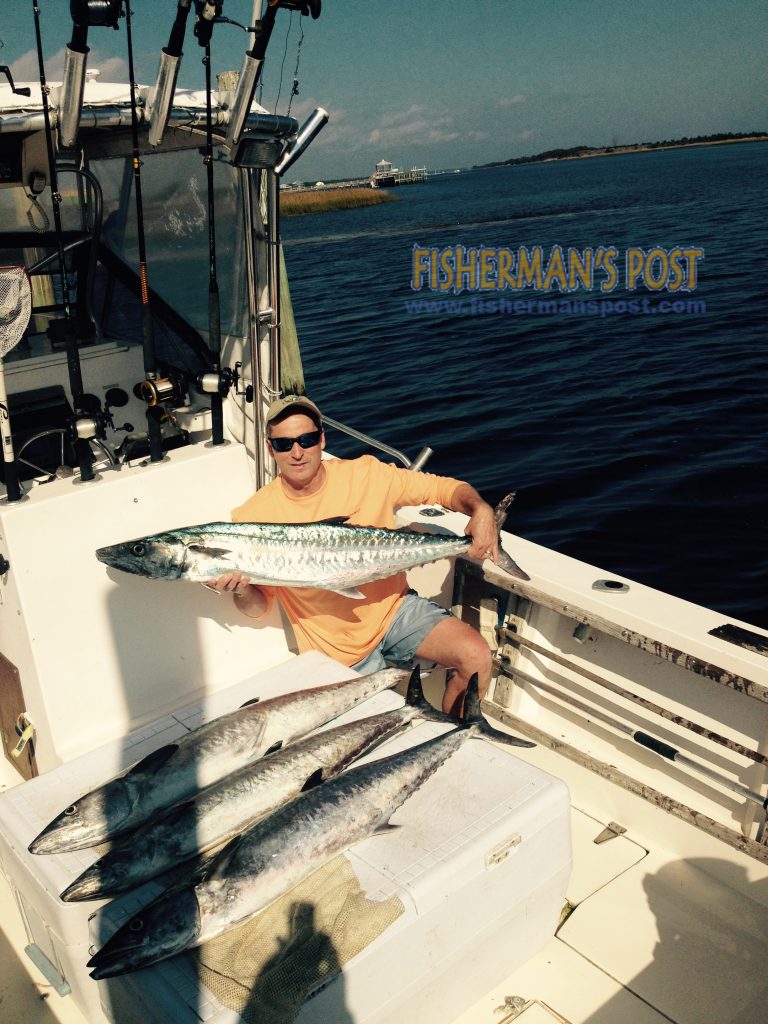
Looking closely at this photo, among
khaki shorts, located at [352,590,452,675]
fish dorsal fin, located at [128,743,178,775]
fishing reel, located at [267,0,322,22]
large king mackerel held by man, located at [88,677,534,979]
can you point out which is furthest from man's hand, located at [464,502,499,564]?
fishing reel, located at [267,0,322,22]

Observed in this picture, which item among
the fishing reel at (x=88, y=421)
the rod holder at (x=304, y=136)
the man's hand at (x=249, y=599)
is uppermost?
the rod holder at (x=304, y=136)

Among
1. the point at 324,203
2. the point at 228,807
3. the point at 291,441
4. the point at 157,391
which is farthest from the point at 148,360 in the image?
the point at 324,203

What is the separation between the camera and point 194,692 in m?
3.71

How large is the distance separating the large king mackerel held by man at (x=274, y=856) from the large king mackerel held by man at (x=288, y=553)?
948 mm

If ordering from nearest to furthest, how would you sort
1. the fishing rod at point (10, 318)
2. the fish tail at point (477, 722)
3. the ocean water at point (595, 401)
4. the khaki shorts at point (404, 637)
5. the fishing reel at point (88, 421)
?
the fish tail at point (477, 722) < the fishing rod at point (10, 318) < the fishing reel at point (88, 421) < the khaki shorts at point (404, 637) < the ocean water at point (595, 401)

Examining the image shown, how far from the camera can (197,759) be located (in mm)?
2680

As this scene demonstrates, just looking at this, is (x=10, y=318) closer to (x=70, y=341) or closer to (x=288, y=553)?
(x=70, y=341)

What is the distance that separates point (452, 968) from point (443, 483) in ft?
6.72

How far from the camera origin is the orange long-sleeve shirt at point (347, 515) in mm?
3629

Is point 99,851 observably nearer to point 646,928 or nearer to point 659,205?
point 646,928

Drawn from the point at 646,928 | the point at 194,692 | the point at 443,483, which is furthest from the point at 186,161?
the point at 646,928

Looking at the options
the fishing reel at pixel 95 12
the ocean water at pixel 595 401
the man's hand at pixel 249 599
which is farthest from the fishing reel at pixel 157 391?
the ocean water at pixel 595 401

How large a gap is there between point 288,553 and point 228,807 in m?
1.14

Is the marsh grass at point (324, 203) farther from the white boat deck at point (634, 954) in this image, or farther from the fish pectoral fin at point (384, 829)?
the fish pectoral fin at point (384, 829)
